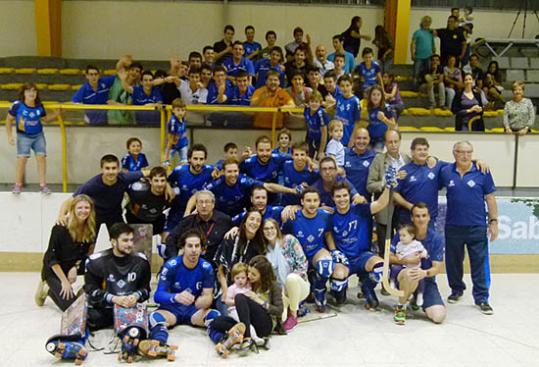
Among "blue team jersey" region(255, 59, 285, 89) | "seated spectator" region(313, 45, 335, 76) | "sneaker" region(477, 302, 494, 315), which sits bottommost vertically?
"sneaker" region(477, 302, 494, 315)

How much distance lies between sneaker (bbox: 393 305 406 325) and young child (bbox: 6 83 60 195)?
4.02 meters

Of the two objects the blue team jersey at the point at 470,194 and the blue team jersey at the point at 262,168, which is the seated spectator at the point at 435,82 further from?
the blue team jersey at the point at 262,168

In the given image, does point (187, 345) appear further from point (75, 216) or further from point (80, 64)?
point (80, 64)

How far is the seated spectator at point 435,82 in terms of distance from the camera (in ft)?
37.5

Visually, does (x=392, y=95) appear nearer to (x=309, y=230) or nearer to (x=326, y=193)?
(x=326, y=193)

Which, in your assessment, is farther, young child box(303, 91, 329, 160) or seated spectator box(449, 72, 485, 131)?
seated spectator box(449, 72, 485, 131)

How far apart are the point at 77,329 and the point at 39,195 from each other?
2.64 metres

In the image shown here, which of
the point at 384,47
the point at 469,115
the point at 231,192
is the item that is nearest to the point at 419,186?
the point at 231,192

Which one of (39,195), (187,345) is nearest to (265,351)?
(187,345)

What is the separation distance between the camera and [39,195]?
6953mm

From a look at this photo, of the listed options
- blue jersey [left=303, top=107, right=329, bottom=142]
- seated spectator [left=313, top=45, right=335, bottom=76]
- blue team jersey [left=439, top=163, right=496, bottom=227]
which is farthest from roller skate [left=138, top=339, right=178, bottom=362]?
seated spectator [left=313, top=45, right=335, bottom=76]

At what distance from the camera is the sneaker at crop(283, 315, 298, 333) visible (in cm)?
525

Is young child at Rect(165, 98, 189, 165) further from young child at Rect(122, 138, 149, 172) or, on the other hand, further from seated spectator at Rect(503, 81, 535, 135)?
seated spectator at Rect(503, 81, 535, 135)

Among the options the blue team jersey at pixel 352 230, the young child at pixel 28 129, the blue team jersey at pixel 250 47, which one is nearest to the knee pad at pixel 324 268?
the blue team jersey at pixel 352 230
